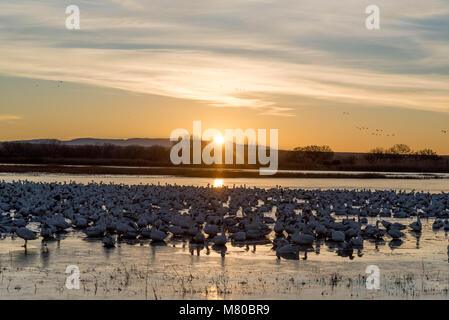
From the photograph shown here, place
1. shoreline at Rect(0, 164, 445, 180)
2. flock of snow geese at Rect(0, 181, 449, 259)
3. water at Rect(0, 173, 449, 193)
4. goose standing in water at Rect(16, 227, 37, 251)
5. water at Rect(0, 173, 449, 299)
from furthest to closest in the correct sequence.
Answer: shoreline at Rect(0, 164, 445, 180) → water at Rect(0, 173, 449, 193) → flock of snow geese at Rect(0, 181, 449, 259) → goose standing in water at Rect(16, 227, 37, 251) → water at Rect(0, 173, 449, 299)

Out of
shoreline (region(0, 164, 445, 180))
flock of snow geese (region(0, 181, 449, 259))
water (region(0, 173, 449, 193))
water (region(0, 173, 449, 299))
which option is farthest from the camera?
shoreline (region(0, 164, 445, 180))

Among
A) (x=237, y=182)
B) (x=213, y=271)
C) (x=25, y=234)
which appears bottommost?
(x=237, y=182)

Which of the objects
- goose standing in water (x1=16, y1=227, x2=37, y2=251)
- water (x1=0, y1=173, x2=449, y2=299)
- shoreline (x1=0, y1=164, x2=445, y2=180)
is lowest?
shoreline (x1=0, y1=164, x2=445, y2=180)

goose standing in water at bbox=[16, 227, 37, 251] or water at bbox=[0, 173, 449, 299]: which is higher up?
goose standing in water at bbox=[16, 227, 37, 251]

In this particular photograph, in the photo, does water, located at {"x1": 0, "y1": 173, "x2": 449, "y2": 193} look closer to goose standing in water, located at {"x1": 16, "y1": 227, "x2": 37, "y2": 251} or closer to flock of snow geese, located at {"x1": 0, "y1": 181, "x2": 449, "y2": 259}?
flock of snow geese, located at {"x1": 0, "y1": 181, "x2": 449, "y2": 259}

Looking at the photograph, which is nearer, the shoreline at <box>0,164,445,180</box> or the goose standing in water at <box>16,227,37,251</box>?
the goose standing in water at <box>16,227,37,251</box>

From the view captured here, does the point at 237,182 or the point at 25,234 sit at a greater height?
the point at 25,234

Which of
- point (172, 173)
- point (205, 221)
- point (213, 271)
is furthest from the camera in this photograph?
point (172, 173)

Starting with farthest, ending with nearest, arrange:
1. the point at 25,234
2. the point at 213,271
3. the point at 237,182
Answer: the point at 237,182 < the point at 25,234 < the point at 213,271

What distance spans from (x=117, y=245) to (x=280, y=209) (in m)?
10.1

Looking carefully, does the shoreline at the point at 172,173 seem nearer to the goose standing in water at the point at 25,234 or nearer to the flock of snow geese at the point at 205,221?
the flock of snow geese at the point at 205,221

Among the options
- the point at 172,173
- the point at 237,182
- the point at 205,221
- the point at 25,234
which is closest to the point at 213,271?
the point at 25,234

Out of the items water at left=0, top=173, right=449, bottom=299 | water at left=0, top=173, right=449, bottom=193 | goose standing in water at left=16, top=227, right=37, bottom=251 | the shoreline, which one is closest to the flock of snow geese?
goose standing in water at left=16, top=227, right=37, bottom=251

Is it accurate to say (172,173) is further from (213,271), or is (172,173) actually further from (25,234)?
(213,271)
